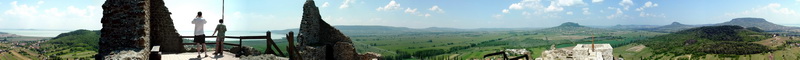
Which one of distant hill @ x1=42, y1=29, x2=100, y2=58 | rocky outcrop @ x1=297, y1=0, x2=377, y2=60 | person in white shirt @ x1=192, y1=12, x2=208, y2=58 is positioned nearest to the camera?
person in white shirt @ x1=192, y1=12, x2=208, y2=58

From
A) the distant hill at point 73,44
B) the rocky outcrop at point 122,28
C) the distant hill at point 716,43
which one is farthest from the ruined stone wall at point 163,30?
the distant hill at point 716,43

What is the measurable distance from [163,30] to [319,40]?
3.81 meters

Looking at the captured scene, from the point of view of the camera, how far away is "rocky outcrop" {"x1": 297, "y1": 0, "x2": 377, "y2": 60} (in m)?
11.5

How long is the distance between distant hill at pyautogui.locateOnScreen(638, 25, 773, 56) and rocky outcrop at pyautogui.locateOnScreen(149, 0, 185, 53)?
224 feet

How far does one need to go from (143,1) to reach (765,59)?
2544 inches

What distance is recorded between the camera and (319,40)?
1207 cm

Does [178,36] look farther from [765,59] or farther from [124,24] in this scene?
[765,59]

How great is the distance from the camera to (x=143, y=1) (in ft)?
25.1

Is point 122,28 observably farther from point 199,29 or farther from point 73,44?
point 73,44

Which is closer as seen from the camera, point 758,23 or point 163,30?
point 163,30

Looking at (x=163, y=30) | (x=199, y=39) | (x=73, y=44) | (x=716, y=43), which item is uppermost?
(x=163, y=30)

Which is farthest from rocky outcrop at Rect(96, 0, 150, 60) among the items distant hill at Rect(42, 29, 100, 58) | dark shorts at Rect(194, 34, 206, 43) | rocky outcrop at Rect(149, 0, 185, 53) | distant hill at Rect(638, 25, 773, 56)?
distant hill at Rect(638, 25, 773, 56)

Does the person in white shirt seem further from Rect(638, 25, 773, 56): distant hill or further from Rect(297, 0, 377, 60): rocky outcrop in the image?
Rect(638, 25, 773, 56): distant hill

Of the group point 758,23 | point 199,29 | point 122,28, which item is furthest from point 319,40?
point 758,23
